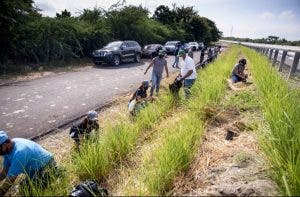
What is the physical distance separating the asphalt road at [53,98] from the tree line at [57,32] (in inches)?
124

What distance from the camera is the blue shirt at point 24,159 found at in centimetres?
401

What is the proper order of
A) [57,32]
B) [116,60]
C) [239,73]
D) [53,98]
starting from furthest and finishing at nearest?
[116,60] → [57,32] → [239,73] → [53,98]

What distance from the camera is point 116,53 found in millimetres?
20094

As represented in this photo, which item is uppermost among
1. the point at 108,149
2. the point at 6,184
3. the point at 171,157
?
the point at 171,157

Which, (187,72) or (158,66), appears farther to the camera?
(158,66)

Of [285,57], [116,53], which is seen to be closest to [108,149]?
[285,57]

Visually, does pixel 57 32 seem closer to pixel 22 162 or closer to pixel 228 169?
Result: pixel 22 162

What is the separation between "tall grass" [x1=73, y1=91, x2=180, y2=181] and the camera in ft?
14.2

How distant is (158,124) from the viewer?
6.62 meters

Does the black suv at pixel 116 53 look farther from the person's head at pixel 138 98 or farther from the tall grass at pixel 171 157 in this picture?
the tall grass at pixel 171 157

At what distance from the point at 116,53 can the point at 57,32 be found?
13.1 feet

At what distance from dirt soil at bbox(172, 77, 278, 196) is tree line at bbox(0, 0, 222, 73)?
41.7 feet

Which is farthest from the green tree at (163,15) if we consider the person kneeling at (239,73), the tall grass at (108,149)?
the tall grass at (108,149)

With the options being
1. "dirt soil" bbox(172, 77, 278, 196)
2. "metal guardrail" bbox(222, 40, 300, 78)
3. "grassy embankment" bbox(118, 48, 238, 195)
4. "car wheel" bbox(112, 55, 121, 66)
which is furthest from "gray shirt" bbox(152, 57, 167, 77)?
"car wheel" bbox(112, 55, 121, 66)
